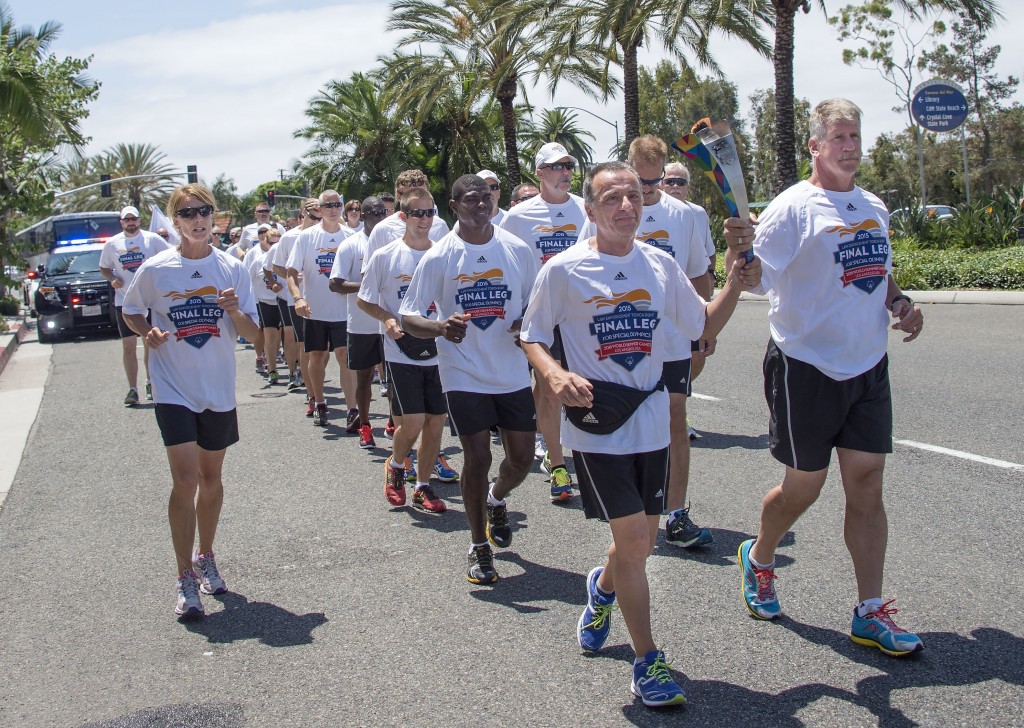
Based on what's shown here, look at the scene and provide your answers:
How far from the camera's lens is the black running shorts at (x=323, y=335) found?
10633mm

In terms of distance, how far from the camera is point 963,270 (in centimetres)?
1845

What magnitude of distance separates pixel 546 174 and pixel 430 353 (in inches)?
58.4

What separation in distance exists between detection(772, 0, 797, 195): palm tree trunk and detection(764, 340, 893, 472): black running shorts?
1888cm

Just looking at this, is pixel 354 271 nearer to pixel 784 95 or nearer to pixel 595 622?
pixel 595 622

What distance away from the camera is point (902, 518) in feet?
20.1

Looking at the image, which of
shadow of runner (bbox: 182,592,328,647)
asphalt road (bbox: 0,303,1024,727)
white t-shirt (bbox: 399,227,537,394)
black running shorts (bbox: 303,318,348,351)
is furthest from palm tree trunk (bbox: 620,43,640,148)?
shadow of runner (bbox: 182,592,328,647)

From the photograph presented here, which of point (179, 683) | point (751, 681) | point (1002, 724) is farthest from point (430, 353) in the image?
point (1002, 724)

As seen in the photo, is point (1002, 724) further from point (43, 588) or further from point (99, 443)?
point (99, 443)

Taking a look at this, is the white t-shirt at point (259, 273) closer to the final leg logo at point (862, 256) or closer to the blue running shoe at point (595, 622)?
the blue running shoe at point (595, 622)

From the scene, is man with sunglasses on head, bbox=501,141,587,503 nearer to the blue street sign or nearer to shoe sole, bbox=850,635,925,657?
shoe sole, bbox=850,635,925,657

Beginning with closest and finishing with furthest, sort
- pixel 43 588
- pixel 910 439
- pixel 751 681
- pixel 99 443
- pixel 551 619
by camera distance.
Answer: pixel 751 681, pixel 551 619, pixel 43 588, pixel 910 439, pixel 99 443

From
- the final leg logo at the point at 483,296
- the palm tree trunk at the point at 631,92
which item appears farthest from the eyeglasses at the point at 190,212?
the palm tree trunk at the point at 631,92

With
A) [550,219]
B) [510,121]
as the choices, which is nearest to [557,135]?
[510,121]

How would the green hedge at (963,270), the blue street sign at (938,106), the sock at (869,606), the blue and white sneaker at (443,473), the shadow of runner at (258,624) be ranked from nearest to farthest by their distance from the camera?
the sock at (869,606) → the shadow of runner at (258,624) → the blue and white sneaker at (443,473) → the green hedge at (963,270) → the blue street sign at (938,106)
